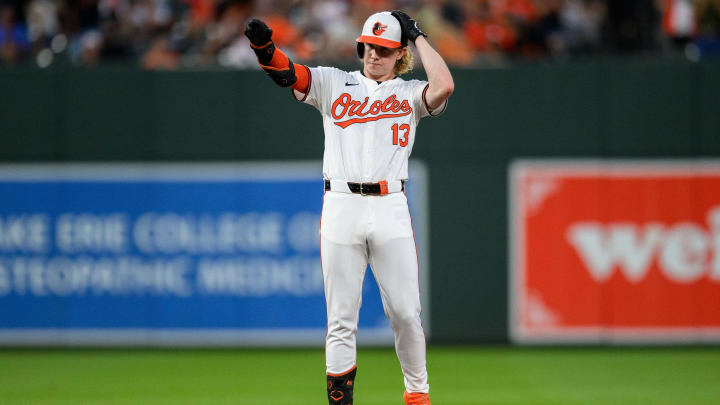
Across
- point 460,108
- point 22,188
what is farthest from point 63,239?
point 460,108

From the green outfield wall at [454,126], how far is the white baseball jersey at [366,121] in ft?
12.8

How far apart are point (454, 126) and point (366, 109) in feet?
13.6

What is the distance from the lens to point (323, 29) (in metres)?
10.3

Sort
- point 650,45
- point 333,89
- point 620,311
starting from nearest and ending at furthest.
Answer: point 333,89 → point 620,311 → point 650,45

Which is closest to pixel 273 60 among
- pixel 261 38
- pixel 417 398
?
pixel 261 38

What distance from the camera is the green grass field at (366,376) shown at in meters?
6.72

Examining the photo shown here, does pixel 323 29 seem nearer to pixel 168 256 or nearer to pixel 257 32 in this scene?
pixel 168 256

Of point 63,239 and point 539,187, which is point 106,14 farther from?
point 539,187

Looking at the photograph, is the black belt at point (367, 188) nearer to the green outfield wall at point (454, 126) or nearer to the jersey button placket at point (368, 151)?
the jersey button placket at point (368, 151)

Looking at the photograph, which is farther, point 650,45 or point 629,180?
point 650,45

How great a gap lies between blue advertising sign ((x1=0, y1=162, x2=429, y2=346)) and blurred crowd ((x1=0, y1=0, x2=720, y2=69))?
4.13 ft

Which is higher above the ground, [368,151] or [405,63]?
[405,63]

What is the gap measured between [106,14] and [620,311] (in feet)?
21.6

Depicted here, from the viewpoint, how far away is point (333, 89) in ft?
17.6
